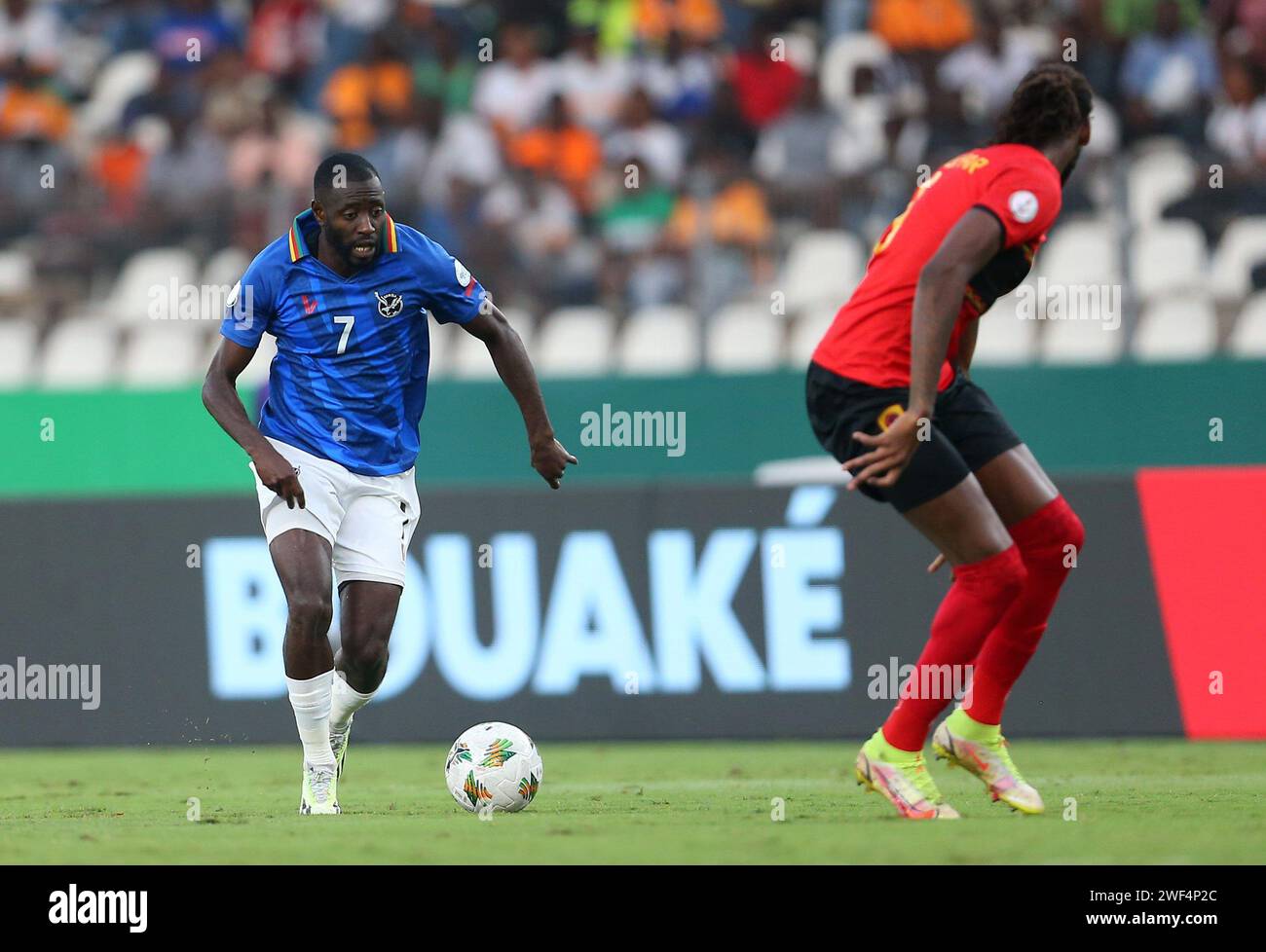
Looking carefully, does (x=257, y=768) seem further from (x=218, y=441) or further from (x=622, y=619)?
(x=218, y=441)

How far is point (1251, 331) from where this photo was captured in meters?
12.0

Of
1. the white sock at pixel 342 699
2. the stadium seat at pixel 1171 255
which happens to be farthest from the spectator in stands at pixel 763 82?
the white sock at pixel 342 699

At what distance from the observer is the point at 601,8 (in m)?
16.1

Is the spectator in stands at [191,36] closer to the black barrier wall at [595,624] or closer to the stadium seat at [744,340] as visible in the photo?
the stadium seat at [744,340]

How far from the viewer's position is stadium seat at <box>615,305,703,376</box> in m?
12.7

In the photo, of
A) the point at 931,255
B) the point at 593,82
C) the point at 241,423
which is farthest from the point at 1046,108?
the point at 593,82

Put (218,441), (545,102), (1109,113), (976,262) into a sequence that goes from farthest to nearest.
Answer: (545,102)
(1109,113)
(218,441)
(976,262)

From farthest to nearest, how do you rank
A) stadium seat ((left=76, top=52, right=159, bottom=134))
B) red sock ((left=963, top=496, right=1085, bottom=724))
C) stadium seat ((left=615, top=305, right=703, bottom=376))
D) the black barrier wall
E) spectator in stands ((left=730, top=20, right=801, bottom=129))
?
stadium seat ((left=76, top=52, right=159, bottom=134)) → spectator in stands ((left=730, top=20, right=801, bottom=129)) → stadium seat ((left=615, top=305, right=703, bottom=376)) → the black barrier wall → red sock ((left=963, top=496, right=1085, bottom=724))

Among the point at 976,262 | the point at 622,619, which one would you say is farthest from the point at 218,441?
the point at 976,262

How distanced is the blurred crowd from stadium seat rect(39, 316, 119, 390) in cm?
26

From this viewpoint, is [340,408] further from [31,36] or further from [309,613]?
[31,36]

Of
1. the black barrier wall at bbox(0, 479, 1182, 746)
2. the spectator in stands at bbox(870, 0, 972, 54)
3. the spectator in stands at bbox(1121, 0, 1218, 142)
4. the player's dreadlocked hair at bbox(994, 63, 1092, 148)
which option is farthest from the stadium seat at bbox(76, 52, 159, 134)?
the player's dreadlocked hair at bbox(994, 63, 1092, 148)

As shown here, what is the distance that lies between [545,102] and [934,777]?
317 inches

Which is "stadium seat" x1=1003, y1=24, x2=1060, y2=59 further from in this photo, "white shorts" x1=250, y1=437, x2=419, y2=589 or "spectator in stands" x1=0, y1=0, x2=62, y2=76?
"white shorts" x1=250, y1=437, x2=419, y2=589
